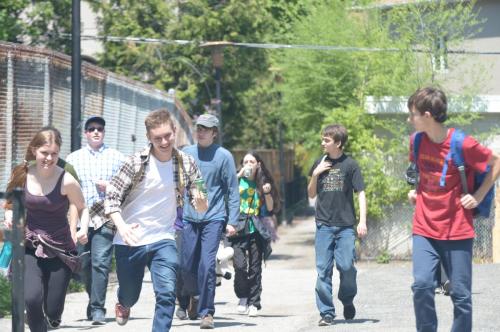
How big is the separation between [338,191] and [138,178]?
124 inches

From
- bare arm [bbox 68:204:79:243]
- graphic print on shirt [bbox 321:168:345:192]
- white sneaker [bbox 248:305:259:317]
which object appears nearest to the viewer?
bare arm [bbox 68:204:79:243]

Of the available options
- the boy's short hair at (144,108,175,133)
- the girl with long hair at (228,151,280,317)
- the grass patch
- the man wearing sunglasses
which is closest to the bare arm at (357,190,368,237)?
the girl with long hair at (228,151,280,317)

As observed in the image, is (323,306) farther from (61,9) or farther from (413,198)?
(61,9)

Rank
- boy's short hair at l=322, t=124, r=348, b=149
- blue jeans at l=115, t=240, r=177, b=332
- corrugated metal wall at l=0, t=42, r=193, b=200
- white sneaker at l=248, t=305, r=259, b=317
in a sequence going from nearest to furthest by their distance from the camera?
1. blue jeans at l=115, t=240, r=177, b=332
2. boy's short hair at l=322, t=124, r=348, b=149
3. white sneaker at l=248, t=305, r=259, b=317
4. corrugated metal wall at l=0, t=42, r=193, b=200

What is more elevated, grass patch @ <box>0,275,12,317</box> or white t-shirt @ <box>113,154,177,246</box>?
white t-shirt @ <box>113,154,177,246</box>

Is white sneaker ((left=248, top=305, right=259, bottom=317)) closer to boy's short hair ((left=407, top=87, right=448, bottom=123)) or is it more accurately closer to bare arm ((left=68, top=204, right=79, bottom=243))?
bare arm ((left=68, top=204, right=79, bottom=243))

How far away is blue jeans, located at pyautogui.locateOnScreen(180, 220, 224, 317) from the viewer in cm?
1084

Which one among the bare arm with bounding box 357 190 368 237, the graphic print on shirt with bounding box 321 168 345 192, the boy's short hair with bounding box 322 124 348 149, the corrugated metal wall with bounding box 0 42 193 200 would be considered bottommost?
the bare arm with bounding box 357 190 368 237

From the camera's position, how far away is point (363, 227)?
11.0m

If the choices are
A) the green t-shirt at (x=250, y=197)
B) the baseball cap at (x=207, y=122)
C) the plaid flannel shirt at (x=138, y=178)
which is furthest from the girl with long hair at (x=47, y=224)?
the green t-shirt at (x=250, y=197)

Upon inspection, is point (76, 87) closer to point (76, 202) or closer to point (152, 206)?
point (76, 202)

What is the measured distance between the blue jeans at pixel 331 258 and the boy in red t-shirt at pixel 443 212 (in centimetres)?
319

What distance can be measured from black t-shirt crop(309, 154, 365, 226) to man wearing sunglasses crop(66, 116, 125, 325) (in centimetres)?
197

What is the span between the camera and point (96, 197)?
37.7ft
